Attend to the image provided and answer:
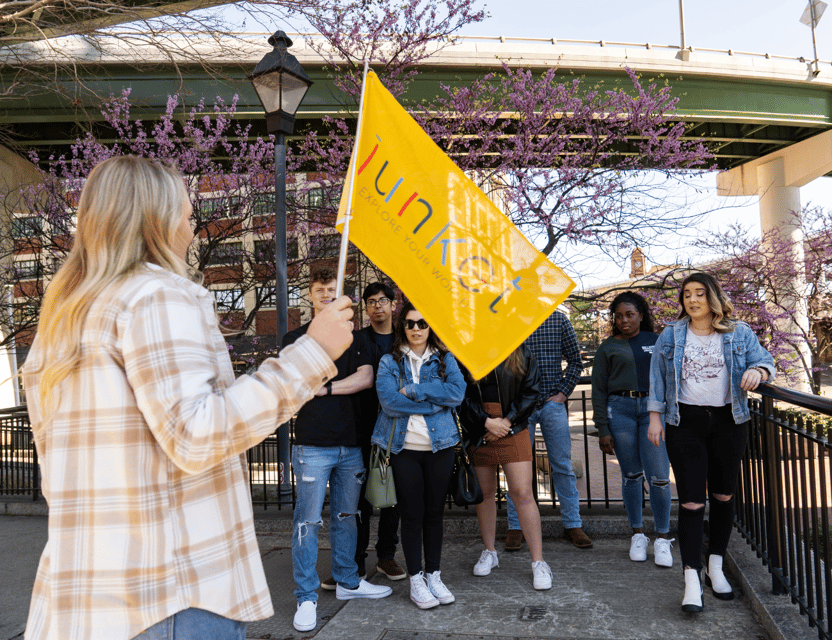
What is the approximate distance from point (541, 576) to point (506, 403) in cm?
125

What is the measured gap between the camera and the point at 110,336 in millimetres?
1417

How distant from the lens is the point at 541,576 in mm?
4422

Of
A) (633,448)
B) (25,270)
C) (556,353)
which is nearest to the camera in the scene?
(633,448)

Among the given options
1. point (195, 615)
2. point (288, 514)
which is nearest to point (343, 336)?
point (195, 615)

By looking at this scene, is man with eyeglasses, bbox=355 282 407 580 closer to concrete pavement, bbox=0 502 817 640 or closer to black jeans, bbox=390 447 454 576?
concrete pavement, bbox=0 502 817 640

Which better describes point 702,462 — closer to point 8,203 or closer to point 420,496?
point 420,496

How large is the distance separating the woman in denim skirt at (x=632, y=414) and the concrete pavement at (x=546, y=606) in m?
0.36

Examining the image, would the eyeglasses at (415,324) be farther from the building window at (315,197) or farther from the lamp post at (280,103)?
the building window at (315,197)

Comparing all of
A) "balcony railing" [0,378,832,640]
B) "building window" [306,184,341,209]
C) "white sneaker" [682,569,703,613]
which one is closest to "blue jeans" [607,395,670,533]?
Result: "balcony railing" [0,378,832,640]

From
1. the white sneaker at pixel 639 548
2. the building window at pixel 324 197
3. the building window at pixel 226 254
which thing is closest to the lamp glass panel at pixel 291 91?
the building window at pixel 324 197

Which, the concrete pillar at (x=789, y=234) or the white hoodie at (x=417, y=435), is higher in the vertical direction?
the concrete pillar at (x=789, y=234)

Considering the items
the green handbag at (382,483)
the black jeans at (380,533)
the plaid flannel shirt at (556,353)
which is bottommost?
the black jeans at (380,533)

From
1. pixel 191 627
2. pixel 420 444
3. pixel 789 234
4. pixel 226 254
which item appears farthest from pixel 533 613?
pixel 789 234

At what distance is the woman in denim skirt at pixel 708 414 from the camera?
13.0ft
